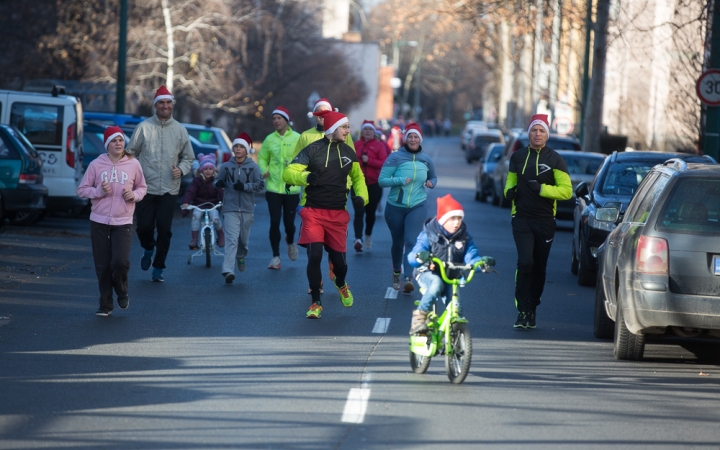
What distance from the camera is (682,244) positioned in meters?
8.53

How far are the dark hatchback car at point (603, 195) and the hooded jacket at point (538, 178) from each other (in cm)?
331

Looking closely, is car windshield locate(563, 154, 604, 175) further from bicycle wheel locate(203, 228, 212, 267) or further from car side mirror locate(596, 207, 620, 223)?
car side mirror locate(596, 207, 620, 223)

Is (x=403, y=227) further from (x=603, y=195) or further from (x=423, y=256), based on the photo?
(x=423, y=256)

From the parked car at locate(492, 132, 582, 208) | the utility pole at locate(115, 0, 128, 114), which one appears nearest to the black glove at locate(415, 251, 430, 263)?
the parked car at locate(492, 132, 582, 208)

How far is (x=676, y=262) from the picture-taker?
28.0ft

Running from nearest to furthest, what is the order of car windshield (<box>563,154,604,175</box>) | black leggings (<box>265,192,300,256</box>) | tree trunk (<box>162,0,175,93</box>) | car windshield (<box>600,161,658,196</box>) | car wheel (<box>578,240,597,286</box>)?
car wheel (<box>578,240,597,286</box>) < black leggings (<box>265,192,300,256</box>) < car windshield (<box>600,161,658,196</box>) < car windshield (<box>563,154,604,175</box>) < tree trunk (<box>162,0,175,93</box>)

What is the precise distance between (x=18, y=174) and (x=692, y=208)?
11583mm

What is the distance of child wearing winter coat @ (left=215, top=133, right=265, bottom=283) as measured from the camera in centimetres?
1324

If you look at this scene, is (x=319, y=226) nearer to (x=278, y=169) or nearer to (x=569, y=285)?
(x=278, y=169)

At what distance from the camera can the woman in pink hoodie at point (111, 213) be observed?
1053cm

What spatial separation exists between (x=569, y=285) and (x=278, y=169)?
3.82 metres

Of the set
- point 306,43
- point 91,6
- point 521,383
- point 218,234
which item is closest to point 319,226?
point 521,383

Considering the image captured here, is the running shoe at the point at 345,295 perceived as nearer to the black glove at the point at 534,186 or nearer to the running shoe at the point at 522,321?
the running shoe at the point at 522,321

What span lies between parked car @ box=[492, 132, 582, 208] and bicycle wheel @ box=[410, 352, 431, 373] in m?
17.5
